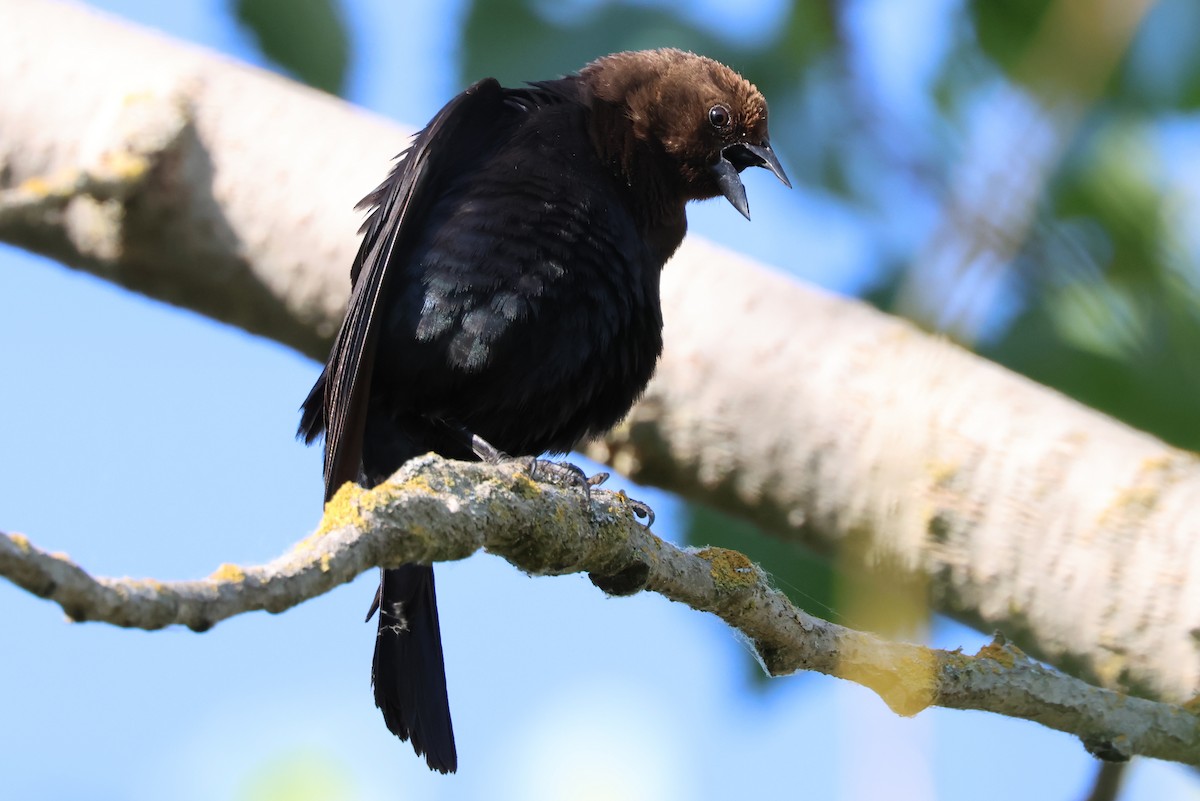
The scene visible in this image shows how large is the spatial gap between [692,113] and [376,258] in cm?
111

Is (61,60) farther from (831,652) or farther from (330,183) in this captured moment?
(831,652)

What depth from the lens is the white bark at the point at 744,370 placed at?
130 inches

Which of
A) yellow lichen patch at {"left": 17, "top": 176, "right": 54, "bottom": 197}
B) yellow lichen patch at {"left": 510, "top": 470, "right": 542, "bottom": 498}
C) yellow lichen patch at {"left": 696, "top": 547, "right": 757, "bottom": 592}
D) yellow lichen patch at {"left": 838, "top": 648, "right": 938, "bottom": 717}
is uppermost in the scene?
yellow lichen patch at {"left": 510, "top": 470, "right": 542, "bottom": 498}

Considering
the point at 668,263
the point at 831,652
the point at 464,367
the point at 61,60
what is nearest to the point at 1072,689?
the point at 831,652

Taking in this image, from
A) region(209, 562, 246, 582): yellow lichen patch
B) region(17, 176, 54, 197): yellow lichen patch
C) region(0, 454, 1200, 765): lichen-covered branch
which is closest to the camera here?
region(209, 562, 246, 582): yellow lichen patch

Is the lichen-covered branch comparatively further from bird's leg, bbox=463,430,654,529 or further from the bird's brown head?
Result: the bird's brown head

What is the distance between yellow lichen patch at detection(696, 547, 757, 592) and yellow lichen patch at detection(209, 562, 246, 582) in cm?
119

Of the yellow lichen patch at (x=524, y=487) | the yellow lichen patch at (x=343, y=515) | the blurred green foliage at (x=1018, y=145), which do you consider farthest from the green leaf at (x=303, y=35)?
the yellow lichen patch at (x=343, y=515)

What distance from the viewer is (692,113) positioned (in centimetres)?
380

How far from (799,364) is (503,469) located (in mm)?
1618

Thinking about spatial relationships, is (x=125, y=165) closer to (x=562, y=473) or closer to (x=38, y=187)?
(x=38, y=187)

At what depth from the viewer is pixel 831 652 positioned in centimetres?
258

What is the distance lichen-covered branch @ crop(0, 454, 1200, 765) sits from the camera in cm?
175

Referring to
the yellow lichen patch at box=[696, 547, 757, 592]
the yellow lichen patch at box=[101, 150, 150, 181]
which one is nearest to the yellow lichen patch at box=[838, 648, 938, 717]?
the yellow lichen patch at box=[696, 547, 757, 592]
